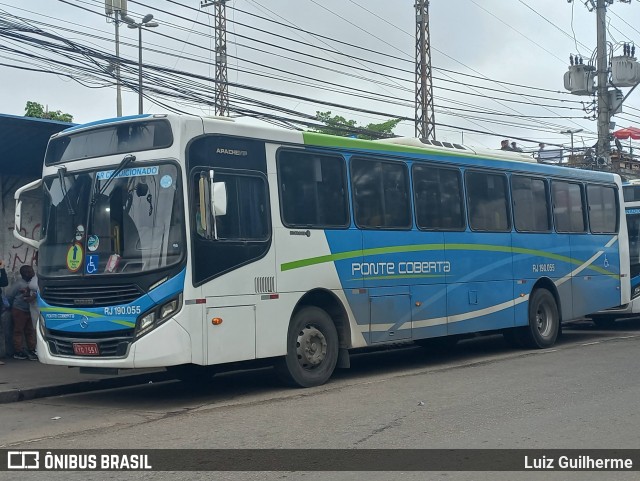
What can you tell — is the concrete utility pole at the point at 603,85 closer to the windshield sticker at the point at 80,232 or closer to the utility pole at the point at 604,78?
the utility pole at the point at 604,78

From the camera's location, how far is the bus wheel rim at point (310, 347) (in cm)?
1210

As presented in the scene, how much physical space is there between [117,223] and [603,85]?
24.0m

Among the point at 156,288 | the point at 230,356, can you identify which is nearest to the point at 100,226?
the point at 156,288

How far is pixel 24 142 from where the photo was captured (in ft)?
48.0

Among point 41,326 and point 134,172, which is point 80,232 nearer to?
point 134,172

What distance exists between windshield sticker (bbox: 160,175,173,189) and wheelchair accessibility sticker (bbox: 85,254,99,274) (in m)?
1.20

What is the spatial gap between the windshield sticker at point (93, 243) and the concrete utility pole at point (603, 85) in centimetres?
2324

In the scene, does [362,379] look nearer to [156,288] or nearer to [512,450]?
[156,288]

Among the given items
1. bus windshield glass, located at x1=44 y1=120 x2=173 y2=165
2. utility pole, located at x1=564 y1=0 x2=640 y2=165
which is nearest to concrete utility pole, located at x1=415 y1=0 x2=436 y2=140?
utility pole, located at x1=564 y1=0 x2=640 y2=165

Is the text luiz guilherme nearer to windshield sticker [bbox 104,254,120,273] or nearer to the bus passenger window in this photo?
windshield sticker [bbox 104,254,120,273]

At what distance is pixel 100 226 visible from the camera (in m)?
10.9

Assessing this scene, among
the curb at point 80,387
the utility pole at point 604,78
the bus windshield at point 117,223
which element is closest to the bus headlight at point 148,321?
the bus windshield at point 117,223

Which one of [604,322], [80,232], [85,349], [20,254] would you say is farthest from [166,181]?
[604,322]

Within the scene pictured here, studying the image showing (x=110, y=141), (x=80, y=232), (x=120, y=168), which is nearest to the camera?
(x=120, y=168)
